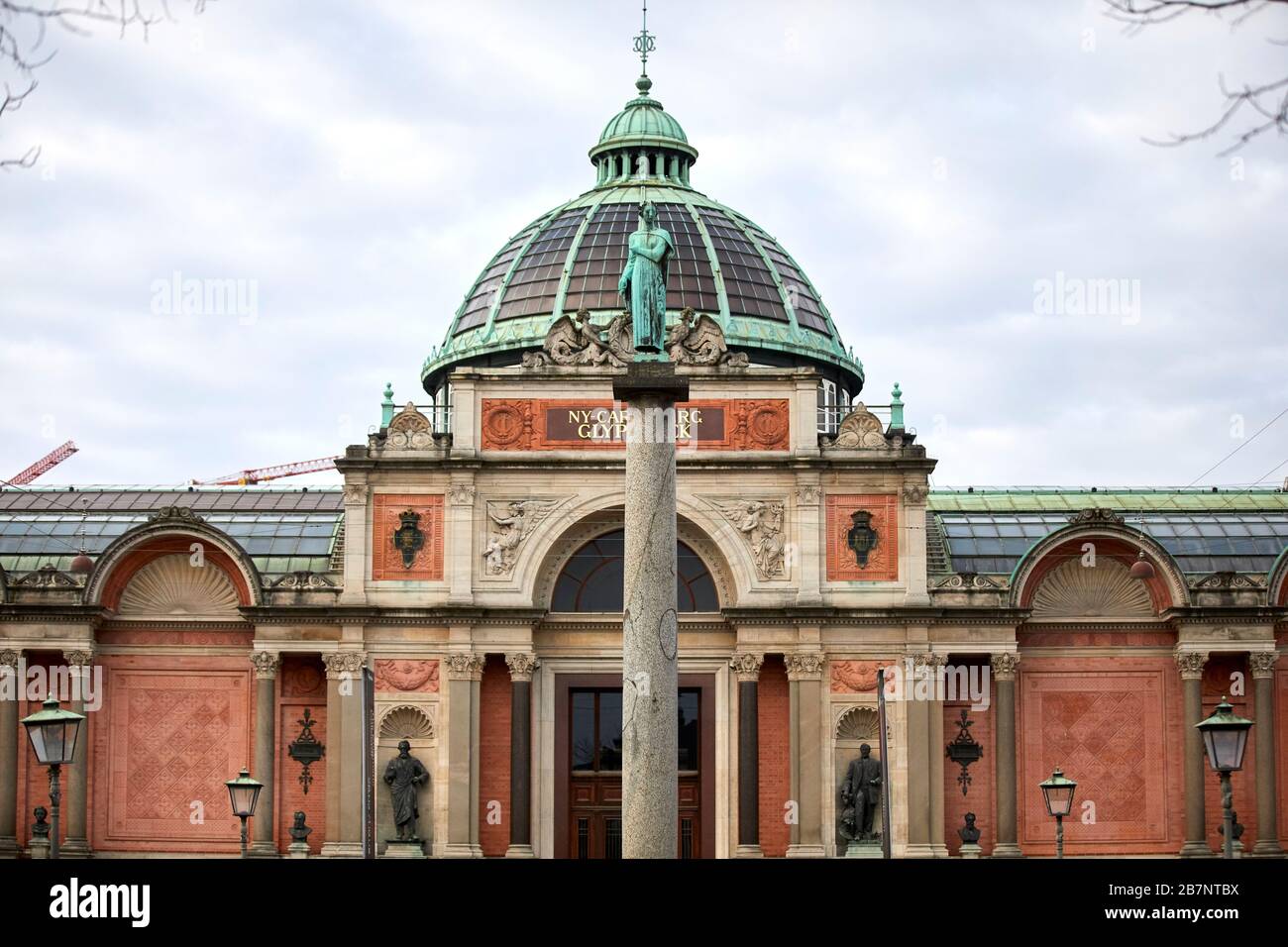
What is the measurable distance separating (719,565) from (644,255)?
2144cm

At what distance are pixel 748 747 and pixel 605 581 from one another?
5.69 metres

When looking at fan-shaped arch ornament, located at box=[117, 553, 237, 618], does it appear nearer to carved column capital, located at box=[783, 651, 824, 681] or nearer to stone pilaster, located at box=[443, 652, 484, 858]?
stone pilaster, located at box=[443, 652, 484, 858]

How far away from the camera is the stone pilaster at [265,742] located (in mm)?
57406

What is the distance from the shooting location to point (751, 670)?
5803cm

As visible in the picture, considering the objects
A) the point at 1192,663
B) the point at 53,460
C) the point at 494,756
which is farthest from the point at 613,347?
the point at 53,460

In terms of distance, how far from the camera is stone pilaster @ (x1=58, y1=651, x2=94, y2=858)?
57125 millimetres

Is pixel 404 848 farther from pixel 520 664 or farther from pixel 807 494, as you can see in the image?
pixel 807 494

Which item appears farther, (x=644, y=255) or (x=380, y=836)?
(x=380, y=836)

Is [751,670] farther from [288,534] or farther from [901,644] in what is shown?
[288,534]

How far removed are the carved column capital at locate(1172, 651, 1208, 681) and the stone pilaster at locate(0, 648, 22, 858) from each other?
29.1 metres

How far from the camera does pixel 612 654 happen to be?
5938cm
